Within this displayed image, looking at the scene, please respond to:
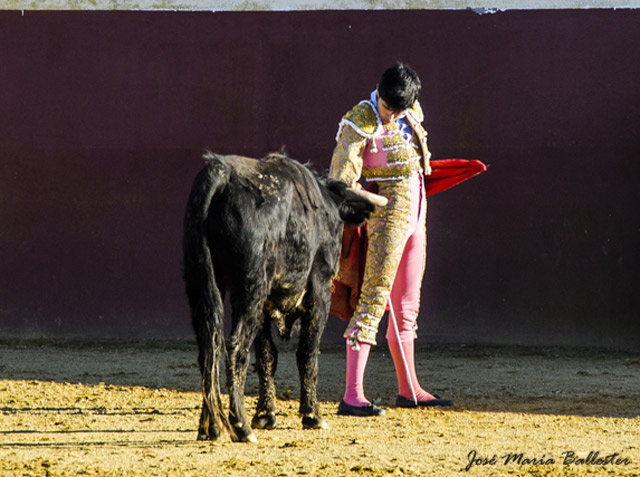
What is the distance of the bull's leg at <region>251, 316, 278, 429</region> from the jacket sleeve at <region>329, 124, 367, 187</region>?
86cm

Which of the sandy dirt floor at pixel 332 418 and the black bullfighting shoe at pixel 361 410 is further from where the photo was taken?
the black bullfighting shoe at pixel 361 410

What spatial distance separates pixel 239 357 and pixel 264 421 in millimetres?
571

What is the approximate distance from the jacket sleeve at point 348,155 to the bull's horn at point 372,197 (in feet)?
0.39

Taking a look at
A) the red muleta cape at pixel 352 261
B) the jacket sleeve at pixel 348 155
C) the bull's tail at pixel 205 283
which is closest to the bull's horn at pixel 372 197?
the jacket sleeve at pixel 348 155

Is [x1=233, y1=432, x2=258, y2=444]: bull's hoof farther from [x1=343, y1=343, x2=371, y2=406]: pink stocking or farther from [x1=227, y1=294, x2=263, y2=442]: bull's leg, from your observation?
[x1=343, y1=343, x2=371, y2=406]: pink stocking

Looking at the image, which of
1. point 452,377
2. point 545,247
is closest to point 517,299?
point 545,247

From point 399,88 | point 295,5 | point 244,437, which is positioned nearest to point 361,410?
point 244,437

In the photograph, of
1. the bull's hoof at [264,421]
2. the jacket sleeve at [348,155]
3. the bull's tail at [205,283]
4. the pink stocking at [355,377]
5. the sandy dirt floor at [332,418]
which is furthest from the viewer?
the pink stocking at [355,377]

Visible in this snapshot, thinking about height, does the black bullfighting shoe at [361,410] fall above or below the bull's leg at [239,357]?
below

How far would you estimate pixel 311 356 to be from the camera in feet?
15.5

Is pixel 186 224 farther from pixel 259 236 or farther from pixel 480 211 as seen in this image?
pixel 480 211

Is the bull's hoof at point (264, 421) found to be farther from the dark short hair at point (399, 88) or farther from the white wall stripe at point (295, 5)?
the white wall stripe at point (295, 5)

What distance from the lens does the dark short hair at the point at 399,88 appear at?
4895 mm

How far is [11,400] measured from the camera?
5.53 meters
